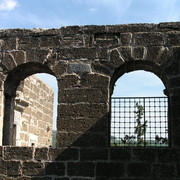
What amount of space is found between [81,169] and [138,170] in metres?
0.90

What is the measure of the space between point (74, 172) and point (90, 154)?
383mm

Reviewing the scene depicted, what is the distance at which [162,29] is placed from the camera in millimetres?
5594

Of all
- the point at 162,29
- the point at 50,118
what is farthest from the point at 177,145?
the point at 50,118

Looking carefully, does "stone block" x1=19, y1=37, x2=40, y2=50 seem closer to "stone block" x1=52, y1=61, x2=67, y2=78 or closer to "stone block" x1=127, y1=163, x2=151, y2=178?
"stone block" x1=52, y1=61, x2=67, y2=78

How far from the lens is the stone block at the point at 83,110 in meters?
5.47

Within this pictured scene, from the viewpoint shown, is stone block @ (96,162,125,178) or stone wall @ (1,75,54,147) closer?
stone block @ (96,162,125,178)

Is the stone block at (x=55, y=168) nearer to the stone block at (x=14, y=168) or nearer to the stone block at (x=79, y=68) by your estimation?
the stone block at (x=14, y=168)

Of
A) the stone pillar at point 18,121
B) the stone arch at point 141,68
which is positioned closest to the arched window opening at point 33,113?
the stone pillar at point 18,121

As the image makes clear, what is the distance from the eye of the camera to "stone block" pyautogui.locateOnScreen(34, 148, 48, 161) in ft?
17.9

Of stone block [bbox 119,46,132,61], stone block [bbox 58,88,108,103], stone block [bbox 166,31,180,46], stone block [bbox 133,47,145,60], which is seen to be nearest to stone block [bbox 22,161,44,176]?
stone block [bbox 58,88,108,103]

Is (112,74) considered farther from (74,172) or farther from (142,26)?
(74,172)

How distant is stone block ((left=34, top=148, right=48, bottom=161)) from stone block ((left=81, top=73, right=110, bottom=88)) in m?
1.28

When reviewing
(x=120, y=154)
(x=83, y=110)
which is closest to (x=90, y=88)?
(x=83, y=110)

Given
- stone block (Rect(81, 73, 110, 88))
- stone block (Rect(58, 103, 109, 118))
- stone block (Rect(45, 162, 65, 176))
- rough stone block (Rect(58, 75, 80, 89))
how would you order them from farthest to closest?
rough stone block (Rect(58, 75, 80, 89)) < stone block (Rect(81, 73, 110, 88)) < stone block (Rect(58, 103, 109, 118)) < stone block (Rect(45, 162, 65, 176))
